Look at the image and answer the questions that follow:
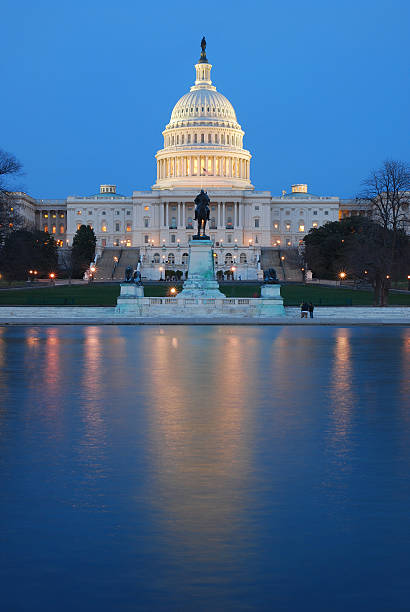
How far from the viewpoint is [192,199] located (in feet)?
579

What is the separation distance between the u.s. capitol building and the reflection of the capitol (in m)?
151

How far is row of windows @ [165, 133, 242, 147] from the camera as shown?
596 feet

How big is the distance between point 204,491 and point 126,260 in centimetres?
13630

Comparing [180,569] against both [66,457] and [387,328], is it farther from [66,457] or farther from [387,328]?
[387,328]

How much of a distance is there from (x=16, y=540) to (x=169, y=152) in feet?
585

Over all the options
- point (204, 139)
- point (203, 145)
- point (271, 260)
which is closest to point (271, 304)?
point (271, 260)

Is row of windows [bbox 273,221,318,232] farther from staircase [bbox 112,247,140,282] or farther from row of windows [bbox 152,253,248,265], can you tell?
staircase [bbox 112,247,140,282]

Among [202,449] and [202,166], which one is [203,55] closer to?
Result: [202,166]

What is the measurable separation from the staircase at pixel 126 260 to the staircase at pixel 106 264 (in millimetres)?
894

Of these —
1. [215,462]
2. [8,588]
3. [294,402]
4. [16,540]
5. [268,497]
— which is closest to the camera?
[8,588]

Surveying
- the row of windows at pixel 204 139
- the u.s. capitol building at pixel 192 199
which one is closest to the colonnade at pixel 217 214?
the u.s. capitol building at pixel 192 199

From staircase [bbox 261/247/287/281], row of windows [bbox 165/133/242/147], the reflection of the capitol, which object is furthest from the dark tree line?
row of windows [bbox 165/133/242/147]

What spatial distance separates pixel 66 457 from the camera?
12.3 m

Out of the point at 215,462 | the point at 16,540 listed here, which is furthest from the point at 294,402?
the point at 16,540
